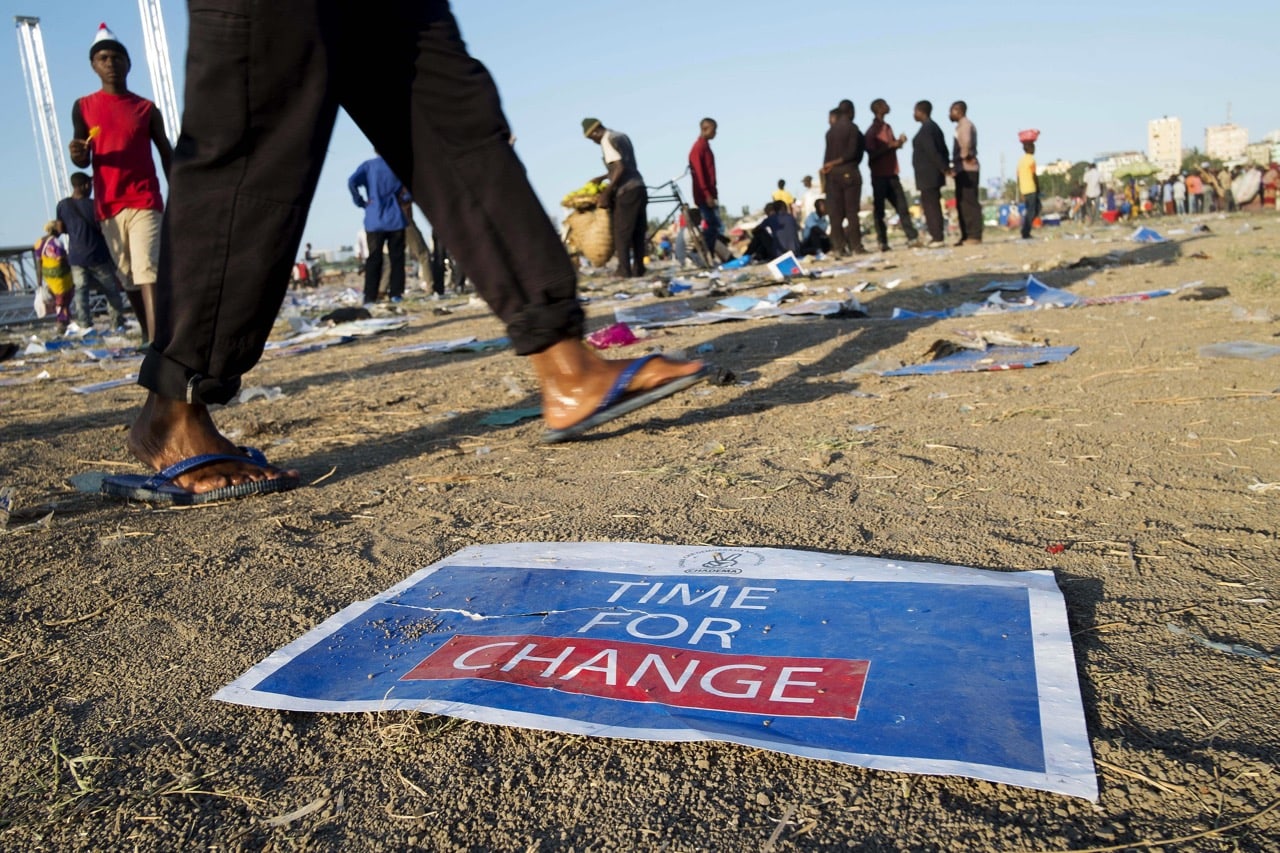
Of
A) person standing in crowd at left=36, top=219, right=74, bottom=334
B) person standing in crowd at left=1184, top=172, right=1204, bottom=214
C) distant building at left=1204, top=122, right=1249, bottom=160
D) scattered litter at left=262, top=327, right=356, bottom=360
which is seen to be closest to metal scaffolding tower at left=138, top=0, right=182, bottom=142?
person standing in crowd at left=36, top=219, right=74, bottom=334

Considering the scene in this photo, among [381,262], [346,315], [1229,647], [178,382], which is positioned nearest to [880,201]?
[381,262]

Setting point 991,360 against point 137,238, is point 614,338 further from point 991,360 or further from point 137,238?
point 137,238

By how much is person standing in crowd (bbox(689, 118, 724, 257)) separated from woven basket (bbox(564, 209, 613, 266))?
136 centimetres

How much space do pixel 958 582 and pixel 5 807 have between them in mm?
1087

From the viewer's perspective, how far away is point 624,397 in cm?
223

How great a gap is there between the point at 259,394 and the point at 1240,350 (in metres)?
3.46

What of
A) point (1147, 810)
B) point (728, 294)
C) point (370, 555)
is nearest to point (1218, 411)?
point (1147, 810)

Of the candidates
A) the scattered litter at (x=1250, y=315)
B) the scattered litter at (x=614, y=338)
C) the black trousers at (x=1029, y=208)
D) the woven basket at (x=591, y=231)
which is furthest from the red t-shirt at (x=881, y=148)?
the scattered litter at (x=1250, y=315)

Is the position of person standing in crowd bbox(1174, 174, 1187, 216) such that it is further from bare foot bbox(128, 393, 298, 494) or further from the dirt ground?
bare foot bbox(128, 393, 298, 494)

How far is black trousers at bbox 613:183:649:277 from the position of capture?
976 centimetres

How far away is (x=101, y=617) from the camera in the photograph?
1392mm

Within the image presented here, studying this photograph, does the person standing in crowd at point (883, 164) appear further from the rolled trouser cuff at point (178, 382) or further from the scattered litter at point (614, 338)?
the rolled trouser cuff at point (178, 382)

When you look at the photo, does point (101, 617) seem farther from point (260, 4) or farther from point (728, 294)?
point (728, 294)

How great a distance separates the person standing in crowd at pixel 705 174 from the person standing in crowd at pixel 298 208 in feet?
29.6
